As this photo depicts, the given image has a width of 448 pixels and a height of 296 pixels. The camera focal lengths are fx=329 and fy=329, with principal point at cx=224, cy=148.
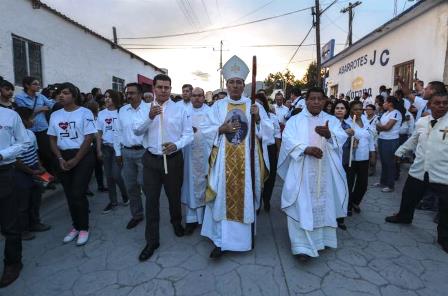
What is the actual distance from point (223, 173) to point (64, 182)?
2.04 meters

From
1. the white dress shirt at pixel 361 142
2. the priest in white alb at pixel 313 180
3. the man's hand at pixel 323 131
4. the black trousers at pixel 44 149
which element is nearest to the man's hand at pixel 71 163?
the black trousers at pixel 44 149

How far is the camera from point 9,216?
332cm

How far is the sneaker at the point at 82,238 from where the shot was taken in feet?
13.7

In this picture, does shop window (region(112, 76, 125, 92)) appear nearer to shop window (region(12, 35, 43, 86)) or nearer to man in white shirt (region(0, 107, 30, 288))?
shop window (region(12, 35, 43, 86))

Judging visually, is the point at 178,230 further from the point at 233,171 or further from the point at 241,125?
the point at 241,125

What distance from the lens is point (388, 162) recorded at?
6.52 m

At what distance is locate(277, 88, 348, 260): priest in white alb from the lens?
144 inches

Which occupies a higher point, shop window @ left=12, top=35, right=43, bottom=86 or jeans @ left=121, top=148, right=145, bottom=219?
shop window @ left=12, top=35, right=43, bottom=86

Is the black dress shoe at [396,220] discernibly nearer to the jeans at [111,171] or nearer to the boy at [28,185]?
the jeans at [111,171]

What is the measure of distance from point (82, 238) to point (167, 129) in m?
1.79

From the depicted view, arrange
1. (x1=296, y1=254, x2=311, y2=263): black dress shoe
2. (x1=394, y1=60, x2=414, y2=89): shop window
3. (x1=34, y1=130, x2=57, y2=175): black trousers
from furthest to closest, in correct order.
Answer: (x1=394, y1=60, x2=414, y2=89): shop window < (x1=34, y1=130, x2=57, y2=175): black trousers < (x1=296, y1=254, x2=311, y2=263): black dress shoe

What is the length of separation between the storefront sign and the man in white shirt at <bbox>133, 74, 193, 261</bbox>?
11.6m

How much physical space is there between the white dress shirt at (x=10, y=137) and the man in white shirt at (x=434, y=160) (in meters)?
4.69

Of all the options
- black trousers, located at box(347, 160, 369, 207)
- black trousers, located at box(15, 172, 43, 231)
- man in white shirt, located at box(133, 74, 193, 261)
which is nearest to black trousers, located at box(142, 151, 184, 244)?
man in white shirt, located at box(133, 74, 193, 261)
